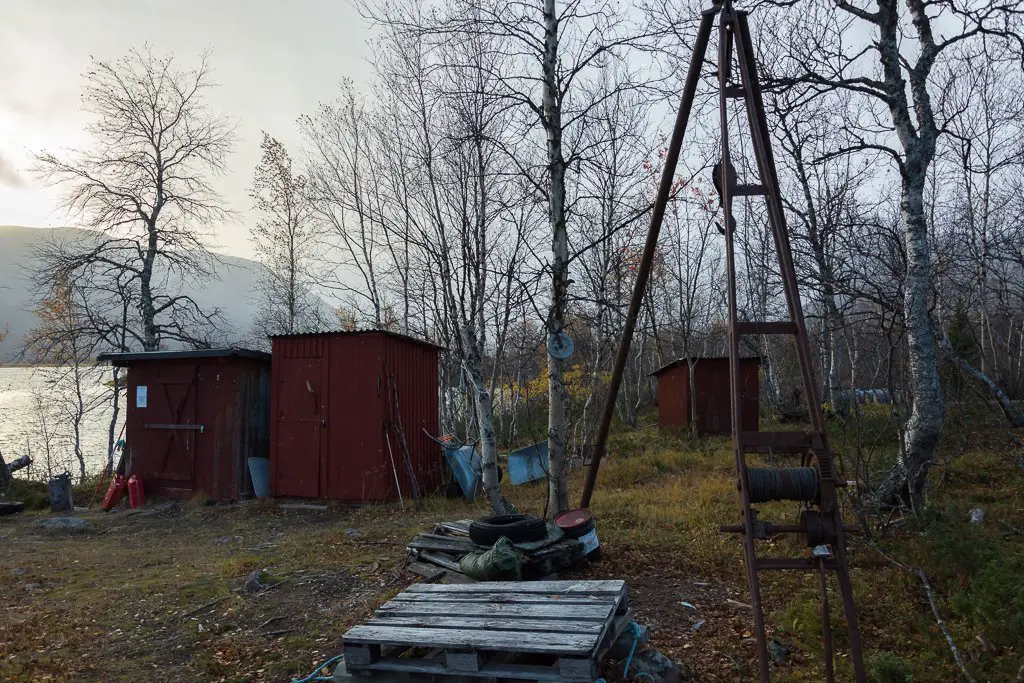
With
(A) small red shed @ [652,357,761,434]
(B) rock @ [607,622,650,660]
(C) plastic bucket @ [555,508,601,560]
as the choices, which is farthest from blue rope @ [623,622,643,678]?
(A) small red shed @ [652,357,761,434]

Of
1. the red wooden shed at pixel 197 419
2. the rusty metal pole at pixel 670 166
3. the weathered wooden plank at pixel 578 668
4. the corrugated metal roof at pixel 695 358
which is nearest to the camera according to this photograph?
the weathered wooden plank at pixel 578 668

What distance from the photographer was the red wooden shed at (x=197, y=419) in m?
12.0

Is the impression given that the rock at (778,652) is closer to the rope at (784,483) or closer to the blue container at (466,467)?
the rope at (784,483)

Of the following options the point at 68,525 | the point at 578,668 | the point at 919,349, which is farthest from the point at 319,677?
the point at 68,525

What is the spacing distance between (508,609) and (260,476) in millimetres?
9148

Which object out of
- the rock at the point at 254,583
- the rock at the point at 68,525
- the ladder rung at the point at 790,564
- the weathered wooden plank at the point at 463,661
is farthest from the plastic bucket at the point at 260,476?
the ladder rung at the point at 790,564

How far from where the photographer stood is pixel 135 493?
39.8 feet

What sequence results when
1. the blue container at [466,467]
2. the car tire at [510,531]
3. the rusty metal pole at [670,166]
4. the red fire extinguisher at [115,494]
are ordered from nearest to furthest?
the rusty metal pole at [670,166]
the car tire at [510,531]
the blue container at [466,467]
the red fire extinguisher at [115,494]

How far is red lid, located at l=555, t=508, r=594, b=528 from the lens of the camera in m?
6.13

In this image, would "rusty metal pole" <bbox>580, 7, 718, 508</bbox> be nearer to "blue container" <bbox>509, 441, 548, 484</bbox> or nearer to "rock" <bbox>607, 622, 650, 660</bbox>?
"rock" <bbox>607, 622, 650, 660</bbox>

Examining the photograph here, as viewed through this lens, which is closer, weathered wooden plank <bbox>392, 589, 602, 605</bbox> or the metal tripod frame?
the metal tripod frame

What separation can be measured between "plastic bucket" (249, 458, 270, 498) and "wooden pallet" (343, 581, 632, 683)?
830 centimetres

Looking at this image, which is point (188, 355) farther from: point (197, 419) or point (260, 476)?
point (260, 476)

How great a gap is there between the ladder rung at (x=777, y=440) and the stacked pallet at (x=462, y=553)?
2506 millimetres
